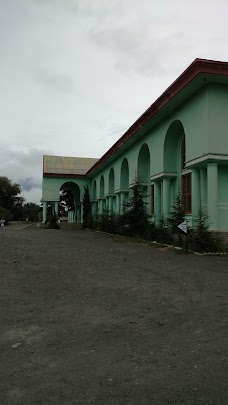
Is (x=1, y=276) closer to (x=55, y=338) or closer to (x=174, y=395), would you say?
(x=55, y=338)

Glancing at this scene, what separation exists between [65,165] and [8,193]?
109 feet

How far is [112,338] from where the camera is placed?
356 cm

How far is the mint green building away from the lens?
1205 centimetres

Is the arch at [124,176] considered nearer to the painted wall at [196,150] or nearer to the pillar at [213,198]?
the painted wall at [196,150]

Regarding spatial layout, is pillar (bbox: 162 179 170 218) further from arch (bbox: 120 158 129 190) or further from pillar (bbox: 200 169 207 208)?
arch (bbox: 120 158 129 190)

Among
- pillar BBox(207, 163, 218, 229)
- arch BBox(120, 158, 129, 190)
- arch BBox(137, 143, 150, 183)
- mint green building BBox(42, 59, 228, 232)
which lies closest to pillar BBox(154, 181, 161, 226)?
mint green building BBox(42, 59, 228, 232)

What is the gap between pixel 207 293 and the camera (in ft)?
17.9

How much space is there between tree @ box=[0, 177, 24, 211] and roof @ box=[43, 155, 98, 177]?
1212 inches

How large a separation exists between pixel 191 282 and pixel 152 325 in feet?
8.16

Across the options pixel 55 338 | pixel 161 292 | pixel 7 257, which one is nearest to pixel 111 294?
pixel 161 292

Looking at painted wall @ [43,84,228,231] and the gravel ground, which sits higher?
painted wall @ [43,84,228,231]

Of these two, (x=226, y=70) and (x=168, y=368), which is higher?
(x=226, y=70)

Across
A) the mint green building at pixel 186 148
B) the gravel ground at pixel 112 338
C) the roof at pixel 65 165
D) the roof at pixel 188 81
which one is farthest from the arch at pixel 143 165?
the roof at pixel 65 165

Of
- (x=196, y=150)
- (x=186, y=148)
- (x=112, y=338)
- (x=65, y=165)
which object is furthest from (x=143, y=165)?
(x=65, y=165)
